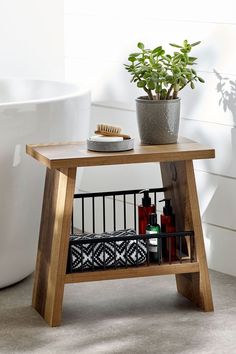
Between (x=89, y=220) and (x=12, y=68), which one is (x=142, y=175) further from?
(x=12, y=68)

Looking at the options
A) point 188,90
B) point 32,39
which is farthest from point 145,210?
point 32,39

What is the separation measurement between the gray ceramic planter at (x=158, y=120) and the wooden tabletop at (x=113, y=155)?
35mm

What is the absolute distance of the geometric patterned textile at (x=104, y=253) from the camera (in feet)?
8.61

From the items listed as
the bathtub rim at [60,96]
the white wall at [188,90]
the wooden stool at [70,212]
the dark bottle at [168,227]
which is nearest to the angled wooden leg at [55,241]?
the wooden stool at [70,212]

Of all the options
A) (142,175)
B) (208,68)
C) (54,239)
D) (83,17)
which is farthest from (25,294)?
(83,17)

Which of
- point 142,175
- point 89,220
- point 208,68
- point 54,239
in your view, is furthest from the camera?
point 89,220

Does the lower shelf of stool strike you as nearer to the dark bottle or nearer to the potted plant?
the dark bottle

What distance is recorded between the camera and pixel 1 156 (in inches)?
107

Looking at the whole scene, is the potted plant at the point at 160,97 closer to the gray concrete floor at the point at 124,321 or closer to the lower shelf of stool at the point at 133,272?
the lower shelf of stool at the point at 133,272

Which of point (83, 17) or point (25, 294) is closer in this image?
point (25, 294)

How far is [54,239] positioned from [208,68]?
90 cm

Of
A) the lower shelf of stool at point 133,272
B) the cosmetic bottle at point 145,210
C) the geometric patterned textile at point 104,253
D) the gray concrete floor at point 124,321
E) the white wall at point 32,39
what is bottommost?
the gray concrete floor at point 124,321

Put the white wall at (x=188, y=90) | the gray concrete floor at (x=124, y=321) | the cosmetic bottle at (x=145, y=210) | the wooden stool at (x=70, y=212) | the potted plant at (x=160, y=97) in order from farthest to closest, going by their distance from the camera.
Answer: the white wall at (x=188, y=90), the cosmetic bottle at (x=145, y=210), the potted plant at (x=160, y=97), the wooden stool at (x=70, y=212), the gray concrete floor at (x=124, y=321)

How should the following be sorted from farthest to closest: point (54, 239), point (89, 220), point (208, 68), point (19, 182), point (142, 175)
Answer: point (89, 220), point (142, 175), point (208, 68), point (19, 182), point (54, 239)
